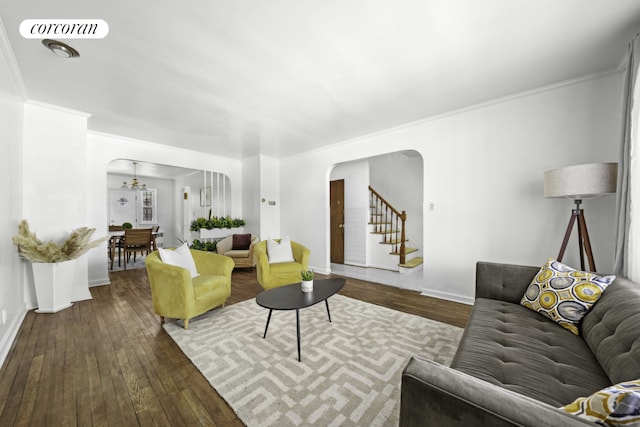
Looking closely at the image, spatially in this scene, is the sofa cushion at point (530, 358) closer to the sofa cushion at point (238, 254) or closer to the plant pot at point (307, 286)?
the plant pot at point (307, 286)

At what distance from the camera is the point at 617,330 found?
121 cm

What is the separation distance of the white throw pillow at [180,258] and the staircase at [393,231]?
383 cm

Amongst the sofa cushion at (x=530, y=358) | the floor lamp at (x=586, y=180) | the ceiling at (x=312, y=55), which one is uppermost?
the ceiling at (x=312, y=55)

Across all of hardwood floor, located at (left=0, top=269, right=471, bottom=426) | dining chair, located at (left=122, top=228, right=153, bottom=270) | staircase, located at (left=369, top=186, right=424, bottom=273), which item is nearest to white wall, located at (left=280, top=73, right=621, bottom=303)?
hardwood floor, located at (left=0, top=269, right=471, bottom=426)

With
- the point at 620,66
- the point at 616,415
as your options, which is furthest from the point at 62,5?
the point at 620,66

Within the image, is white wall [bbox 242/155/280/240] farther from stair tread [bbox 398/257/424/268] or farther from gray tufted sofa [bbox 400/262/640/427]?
gray tufted sofa [bbox 400/262/640/427]

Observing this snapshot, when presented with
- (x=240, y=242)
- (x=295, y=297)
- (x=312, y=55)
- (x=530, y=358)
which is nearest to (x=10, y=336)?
(x=295, y=297)

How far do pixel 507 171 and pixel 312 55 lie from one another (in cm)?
271

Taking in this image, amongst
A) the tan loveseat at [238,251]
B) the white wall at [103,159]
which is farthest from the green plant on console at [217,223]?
the white wall at [103,159]

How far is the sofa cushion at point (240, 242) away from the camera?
547cm

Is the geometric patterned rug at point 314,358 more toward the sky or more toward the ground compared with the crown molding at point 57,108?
more toward the ground

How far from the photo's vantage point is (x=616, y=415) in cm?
59

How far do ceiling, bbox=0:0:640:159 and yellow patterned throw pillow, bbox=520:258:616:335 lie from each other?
1894 millimetres

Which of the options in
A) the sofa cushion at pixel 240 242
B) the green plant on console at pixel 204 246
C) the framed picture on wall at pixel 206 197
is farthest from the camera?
the framed picture on wall at pixel 206 197
